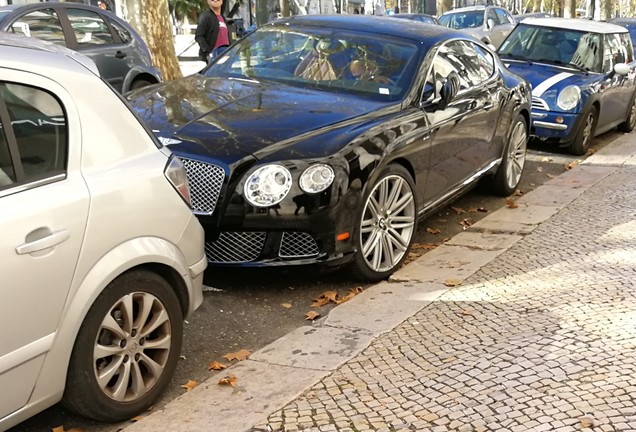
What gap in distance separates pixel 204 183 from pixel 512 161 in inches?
168

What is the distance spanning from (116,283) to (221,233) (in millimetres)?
1739

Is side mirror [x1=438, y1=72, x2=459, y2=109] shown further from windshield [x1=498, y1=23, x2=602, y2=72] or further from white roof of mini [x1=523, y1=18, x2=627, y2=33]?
white roof of mini [x1=523, y1=18, x2=627, y2=33]

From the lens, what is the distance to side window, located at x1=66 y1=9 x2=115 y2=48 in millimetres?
10102

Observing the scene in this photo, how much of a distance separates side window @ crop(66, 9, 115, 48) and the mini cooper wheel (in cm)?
570

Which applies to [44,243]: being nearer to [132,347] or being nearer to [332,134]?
[132,347]

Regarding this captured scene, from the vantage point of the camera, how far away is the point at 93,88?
11.7ft

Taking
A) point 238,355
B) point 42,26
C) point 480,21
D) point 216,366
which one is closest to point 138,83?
point 42,26

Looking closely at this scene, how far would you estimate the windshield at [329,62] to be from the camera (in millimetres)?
6441

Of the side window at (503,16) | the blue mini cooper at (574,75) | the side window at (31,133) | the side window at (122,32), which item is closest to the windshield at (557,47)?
the blue mini cooper at (574,75)

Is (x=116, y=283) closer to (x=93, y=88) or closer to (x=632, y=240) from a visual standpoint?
(x=93, y=88)

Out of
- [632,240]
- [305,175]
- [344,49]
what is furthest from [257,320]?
[632,240]

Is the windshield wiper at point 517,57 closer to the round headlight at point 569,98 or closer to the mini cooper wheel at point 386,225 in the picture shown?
the round headlight at point 569,98

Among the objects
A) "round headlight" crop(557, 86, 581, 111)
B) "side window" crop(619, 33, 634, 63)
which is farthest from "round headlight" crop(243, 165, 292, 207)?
"side window" crop(619, 33, 634, 63)

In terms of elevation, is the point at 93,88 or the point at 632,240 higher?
the point at 93,88
